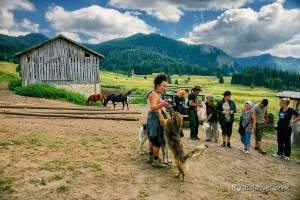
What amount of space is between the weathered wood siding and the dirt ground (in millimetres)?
17471

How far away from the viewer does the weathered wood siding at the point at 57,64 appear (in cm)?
2483

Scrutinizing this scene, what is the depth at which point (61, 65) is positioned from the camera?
25.5m

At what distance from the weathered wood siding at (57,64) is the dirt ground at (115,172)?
17.5 m

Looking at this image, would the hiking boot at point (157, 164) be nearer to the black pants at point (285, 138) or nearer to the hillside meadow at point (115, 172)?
the hillside meadow at point (115, 172)

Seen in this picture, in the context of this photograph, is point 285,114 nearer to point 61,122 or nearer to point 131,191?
point 131,191

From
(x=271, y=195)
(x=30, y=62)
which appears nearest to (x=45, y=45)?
(x=30, y=62)

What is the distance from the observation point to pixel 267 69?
130 m

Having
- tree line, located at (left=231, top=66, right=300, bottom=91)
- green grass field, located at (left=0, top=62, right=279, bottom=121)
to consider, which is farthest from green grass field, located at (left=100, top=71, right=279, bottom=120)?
tree line, located at (left=231, top=66, right=300, bottom=91)

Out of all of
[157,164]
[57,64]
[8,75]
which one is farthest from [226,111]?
[8,75]

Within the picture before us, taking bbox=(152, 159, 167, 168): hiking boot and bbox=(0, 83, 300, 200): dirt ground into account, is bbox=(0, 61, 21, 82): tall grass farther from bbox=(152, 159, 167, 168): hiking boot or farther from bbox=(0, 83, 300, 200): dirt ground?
bbox=(152, 159, 167, 168): hiking boot

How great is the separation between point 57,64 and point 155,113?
2282 cm

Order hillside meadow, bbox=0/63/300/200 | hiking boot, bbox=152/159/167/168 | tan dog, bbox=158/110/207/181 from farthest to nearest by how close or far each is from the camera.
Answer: hiking boot, bbox=152/159/167/168
tan dog, bbox=158/110/207/181
hillside meadow, bbox=0/63/300/200

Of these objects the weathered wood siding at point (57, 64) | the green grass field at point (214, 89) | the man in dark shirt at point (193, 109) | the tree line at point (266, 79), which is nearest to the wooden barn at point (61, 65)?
the weathered wood siding at point (57, 64)

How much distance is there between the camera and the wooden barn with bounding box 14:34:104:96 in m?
24.8
